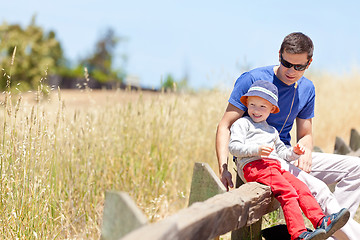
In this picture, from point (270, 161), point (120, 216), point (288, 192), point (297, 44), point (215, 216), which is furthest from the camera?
point (297, 44)

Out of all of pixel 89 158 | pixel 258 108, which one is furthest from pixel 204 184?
pixel 89 158

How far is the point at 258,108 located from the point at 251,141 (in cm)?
21

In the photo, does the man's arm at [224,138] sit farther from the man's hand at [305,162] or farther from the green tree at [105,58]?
the green tree at [105,58]

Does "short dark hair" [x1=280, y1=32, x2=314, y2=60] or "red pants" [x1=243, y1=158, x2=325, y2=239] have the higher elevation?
"short dark hair" [x1=280, y1=32, x2=314, y2=60]

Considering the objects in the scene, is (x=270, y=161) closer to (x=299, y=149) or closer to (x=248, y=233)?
(x=299, y=149)

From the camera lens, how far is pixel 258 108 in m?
3.26

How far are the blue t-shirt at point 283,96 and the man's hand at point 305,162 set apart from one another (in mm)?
216

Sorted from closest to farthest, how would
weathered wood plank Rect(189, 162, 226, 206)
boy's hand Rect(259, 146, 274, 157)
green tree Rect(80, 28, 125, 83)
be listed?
weathered wood plank Rect(189, 162, 226, 206)
boy's hand Rect(259, 146, 274, 157)
green tree Rect(80, 28, 125, 83)

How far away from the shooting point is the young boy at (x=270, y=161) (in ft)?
9.75

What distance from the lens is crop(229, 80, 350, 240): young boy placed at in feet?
9.75

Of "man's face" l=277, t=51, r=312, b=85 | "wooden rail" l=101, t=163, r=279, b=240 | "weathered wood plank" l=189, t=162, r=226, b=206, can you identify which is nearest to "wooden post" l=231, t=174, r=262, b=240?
"wooden rail" l=101, t=163, r=279, b=240

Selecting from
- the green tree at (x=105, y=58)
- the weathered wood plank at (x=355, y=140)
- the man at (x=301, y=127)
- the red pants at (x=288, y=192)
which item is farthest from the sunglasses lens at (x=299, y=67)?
the green tree at (x=105, y=58)

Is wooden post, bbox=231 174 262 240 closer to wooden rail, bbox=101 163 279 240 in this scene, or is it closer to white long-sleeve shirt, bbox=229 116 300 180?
wooden rail, bbox=101 163 279 240

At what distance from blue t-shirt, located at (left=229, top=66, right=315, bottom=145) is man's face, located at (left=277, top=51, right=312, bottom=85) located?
2.7 inches
